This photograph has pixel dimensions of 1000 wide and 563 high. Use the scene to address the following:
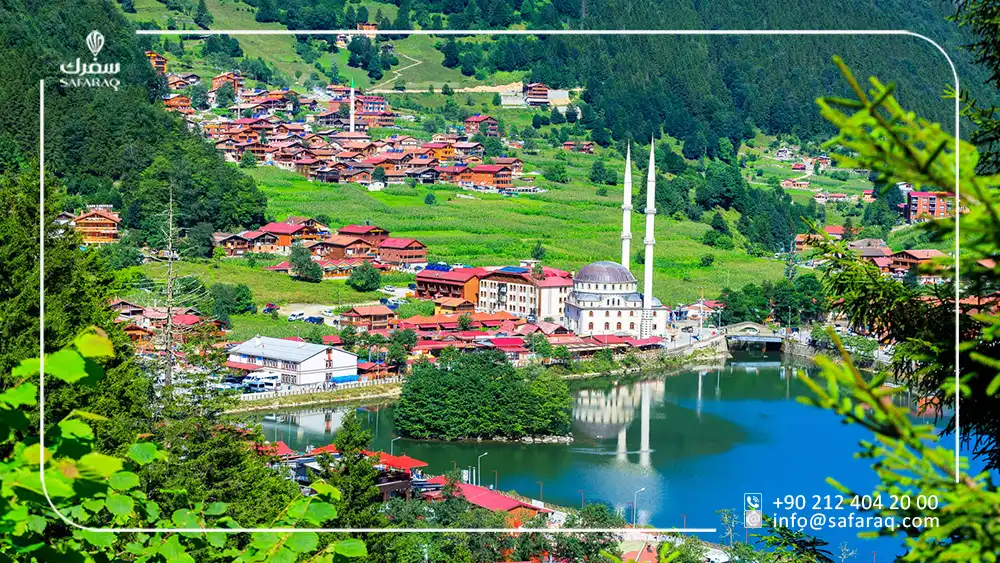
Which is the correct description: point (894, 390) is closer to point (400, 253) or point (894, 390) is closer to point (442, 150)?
point (400, 253)

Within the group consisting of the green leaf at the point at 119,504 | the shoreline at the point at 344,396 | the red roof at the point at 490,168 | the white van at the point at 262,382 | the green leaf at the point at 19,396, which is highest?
the green leaf at the point at 19,396

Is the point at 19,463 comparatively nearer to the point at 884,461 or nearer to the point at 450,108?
the point at 884,461

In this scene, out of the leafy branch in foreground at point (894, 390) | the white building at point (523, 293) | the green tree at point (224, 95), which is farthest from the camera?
the green tree at point (224, 95)

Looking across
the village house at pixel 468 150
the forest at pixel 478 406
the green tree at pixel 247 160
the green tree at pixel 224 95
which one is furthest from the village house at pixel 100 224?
the village house at pixel 468 150

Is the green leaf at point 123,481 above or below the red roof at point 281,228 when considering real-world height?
above

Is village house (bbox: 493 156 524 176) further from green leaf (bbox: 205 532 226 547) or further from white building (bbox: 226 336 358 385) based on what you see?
green leaf (bbox: 205 532 226 547)

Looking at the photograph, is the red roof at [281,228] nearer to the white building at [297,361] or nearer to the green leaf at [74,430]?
the white building at [297,361]
